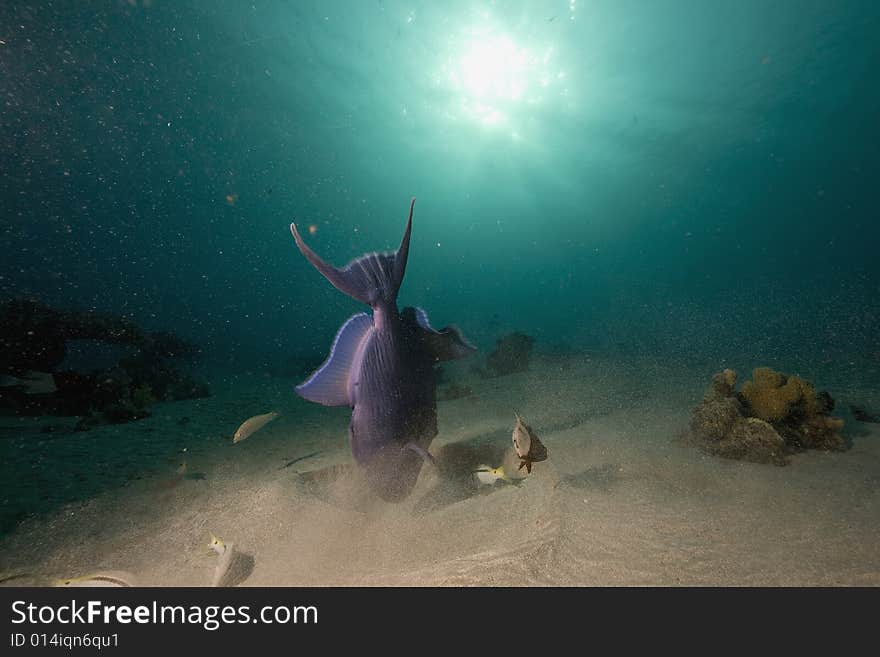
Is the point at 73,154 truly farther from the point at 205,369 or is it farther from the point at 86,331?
the point at 86,331

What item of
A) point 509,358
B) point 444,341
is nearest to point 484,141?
point 509,358

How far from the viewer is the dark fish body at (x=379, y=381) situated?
208 centimetres

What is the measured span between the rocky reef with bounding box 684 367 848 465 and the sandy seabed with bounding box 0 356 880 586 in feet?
0.54

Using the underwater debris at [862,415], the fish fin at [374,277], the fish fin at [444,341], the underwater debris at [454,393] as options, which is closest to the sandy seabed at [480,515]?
the underwater debris at [862,415]

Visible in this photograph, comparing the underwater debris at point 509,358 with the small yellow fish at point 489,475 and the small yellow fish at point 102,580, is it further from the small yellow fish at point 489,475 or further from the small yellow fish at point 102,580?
the small yellow fish at point 102,580

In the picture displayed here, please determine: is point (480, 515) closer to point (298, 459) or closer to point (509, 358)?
point (298, 459)

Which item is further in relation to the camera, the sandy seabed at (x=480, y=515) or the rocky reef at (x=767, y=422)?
the rocky reef at (x=767, y=422)

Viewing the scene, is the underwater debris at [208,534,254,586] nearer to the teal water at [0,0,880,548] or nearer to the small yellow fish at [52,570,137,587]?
the small yellow fish at [52,570,137,587]

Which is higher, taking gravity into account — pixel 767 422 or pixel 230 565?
pixel 767 422

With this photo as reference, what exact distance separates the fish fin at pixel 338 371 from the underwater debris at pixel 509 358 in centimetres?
876

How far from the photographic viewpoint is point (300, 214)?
7731 centimetres

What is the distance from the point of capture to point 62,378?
23.9 feet

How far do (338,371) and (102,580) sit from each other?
1931 mm
